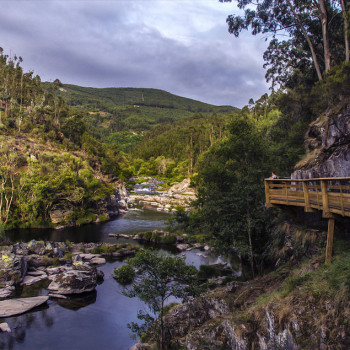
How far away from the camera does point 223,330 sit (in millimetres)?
11555

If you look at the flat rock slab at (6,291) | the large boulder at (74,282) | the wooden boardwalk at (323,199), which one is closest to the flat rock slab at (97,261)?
the large boulder at (74,282)

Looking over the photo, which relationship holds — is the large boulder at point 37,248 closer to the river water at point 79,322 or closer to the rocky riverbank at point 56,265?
the rocky riverbank at point 56,265

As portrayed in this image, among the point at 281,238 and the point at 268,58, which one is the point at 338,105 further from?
the point at 268,58

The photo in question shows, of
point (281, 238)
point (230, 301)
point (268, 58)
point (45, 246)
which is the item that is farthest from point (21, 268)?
point (268, 58)

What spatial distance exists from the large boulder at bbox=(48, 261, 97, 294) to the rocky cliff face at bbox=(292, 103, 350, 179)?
18.6 metres

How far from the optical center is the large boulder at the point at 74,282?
2111 cm

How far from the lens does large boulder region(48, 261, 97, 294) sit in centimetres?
2111

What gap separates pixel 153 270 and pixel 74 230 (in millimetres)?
33257

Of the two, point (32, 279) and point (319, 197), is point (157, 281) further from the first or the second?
point (32, 279)

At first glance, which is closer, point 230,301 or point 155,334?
point 155,334

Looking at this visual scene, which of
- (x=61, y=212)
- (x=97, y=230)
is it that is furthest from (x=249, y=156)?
(x=61, y=212)

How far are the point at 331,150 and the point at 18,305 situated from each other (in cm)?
2394

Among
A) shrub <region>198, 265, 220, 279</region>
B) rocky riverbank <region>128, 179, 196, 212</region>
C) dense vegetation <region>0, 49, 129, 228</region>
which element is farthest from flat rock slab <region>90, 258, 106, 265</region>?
rocky riverbank <region>128, 179, 196, 212</region>

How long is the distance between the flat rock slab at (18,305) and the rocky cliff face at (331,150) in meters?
21.3
